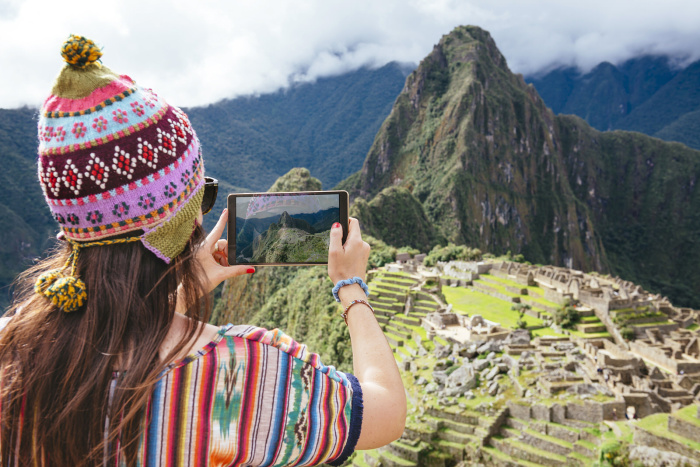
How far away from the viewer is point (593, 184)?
374 ft

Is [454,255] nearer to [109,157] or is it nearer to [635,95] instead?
[109,157]

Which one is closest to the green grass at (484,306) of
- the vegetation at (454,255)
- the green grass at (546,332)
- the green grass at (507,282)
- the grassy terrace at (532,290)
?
the green grass at (546,332)

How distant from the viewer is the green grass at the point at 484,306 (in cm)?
2239

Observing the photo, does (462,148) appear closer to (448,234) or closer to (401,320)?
(448,234)

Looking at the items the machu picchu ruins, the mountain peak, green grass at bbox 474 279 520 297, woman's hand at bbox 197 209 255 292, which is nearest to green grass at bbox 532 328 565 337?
the machu picchu ruins

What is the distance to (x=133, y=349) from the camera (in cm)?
118

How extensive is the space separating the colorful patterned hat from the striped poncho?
32 cm

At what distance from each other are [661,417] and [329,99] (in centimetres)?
9614

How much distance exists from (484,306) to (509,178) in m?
65.2

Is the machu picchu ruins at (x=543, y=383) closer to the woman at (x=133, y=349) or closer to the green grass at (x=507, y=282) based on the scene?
the green grass at (x=507, y=282)

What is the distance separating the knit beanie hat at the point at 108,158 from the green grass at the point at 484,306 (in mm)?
20691

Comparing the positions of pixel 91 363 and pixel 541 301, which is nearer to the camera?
pixel 91 363

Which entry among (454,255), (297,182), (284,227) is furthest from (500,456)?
(297,182)

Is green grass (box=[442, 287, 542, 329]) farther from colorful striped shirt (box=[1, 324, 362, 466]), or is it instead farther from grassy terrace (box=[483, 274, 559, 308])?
colorful striped shirt (box=[1, 324, 362, 466])
